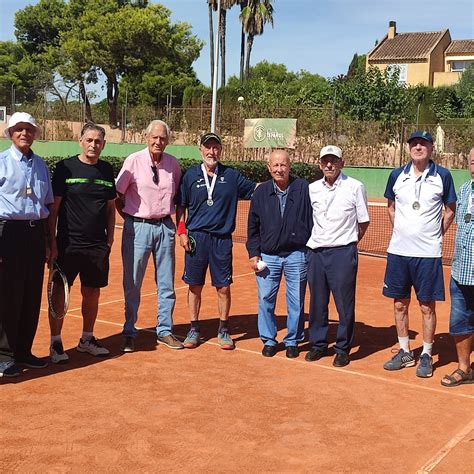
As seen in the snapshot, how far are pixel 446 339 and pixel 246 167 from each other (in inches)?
732

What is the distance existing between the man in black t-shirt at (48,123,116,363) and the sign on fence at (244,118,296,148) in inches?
820

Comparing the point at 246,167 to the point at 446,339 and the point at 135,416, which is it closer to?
the point at 446,339

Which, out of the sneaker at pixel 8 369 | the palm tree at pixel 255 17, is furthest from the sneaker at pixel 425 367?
the palm tree at pixel 255 17

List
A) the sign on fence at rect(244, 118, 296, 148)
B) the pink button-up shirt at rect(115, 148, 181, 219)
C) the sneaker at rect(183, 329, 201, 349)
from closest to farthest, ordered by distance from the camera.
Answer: the pink button-up shirt at rect(115, 148, 181, 219) < the sneaker at rect(183, 329, 201, 349) < the sign on fence at rect(244, 118, 296, 148)

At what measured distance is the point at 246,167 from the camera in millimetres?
25031

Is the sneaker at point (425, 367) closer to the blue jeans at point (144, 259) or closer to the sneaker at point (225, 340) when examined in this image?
the sneaker at point (225, 340)

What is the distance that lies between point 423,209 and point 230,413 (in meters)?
2.17

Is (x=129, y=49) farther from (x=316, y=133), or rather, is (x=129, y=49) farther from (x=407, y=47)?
(x=407, y=47)

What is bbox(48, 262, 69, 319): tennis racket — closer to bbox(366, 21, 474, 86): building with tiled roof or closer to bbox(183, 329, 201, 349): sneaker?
bbox(183, 329, 201, 349): sneaker

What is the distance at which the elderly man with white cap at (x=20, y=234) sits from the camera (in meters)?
5.13

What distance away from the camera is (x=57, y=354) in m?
5.76

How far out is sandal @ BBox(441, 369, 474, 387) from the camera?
5.38 m

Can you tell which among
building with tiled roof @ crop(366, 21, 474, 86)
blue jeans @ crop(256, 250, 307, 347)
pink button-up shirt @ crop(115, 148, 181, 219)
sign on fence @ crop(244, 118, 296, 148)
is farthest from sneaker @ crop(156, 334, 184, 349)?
building with tiled roof @ crop(366, 21, 474, 86)

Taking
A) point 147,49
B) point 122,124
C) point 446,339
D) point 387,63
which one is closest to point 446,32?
point 387,63
